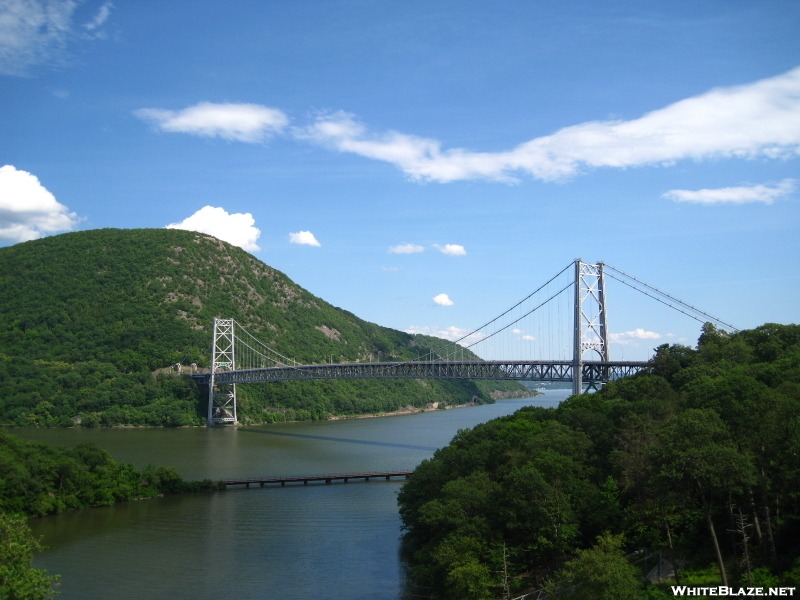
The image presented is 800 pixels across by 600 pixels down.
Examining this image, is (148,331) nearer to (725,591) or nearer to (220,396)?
(220,396)

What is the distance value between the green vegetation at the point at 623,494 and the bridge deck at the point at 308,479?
829 centimetres

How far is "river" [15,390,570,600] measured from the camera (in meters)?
16.0

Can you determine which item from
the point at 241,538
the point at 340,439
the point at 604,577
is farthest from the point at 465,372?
the point at 604,577

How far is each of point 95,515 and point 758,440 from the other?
66.3 ft

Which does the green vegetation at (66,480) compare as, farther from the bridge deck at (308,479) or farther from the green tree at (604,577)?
→ the green tree at (604,577)

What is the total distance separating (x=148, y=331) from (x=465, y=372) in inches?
1371

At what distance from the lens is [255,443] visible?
42.8m

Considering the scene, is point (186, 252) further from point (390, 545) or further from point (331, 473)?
point (390, 545)

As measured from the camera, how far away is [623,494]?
48.6 feet

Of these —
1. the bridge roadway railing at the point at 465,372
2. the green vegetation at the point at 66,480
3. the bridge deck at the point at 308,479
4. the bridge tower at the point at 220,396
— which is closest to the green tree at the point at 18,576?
the green vegetation at the point at 66,480

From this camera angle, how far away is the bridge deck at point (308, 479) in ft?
92.8

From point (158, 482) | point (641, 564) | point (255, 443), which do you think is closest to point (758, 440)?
point (641, 564)

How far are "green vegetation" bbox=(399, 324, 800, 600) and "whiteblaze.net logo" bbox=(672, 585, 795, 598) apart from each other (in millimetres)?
205

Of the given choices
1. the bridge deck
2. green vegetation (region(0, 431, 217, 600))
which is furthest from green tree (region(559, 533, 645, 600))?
the bridge deck
